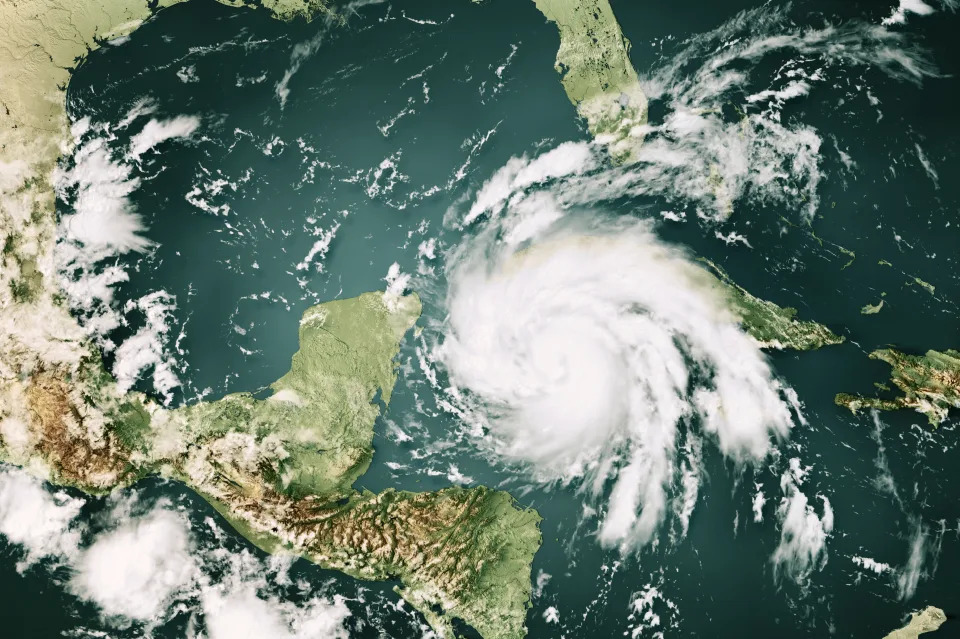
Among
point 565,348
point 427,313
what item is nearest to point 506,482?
point 565,348

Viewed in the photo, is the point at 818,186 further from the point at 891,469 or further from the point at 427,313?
the point at 427,313

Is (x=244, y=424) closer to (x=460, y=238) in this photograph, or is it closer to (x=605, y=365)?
(x=460, y=238)

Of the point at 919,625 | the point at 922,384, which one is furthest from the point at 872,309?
the point at 919,625

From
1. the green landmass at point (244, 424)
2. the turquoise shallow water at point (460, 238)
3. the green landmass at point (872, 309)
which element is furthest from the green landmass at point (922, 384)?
the green landmass at point (244, 424)

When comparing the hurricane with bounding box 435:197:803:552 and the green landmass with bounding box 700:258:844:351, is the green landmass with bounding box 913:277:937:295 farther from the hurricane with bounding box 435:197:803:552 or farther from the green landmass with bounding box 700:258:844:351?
the hurricane with bounding box 435:197:803:552

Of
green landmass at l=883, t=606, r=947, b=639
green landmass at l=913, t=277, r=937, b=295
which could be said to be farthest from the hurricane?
green landmass at l=883, t=606, r=947, b=639
